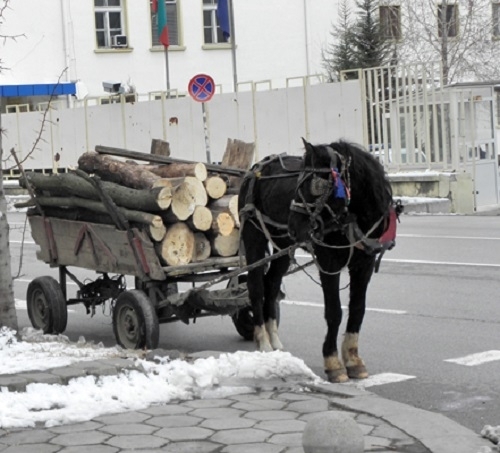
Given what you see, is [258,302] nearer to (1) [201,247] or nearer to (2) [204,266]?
(2) [204,266]

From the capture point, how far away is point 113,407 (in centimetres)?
724

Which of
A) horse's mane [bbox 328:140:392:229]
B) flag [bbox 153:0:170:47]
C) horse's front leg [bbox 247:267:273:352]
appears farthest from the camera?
flag [bbox 153:0:170:47]

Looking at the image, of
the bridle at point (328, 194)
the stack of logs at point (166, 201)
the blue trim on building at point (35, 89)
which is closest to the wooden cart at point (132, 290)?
the stack of logs at point (166, 201)

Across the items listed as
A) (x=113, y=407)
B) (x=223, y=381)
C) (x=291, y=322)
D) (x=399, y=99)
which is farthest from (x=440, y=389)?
→ (x=399, y=99)

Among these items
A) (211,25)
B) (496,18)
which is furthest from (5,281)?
(496,18)

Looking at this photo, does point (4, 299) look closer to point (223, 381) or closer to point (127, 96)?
point (223, 381)

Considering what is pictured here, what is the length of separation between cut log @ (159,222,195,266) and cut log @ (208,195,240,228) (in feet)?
1.29

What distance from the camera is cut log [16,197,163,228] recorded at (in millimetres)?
9648

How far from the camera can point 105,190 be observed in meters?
10.1

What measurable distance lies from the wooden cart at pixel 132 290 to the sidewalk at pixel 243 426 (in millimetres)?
1838

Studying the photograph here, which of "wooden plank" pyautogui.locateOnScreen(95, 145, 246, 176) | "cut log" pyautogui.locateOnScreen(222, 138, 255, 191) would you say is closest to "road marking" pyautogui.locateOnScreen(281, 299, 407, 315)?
"cut log" pyautogui.locateOnScreen(222, 138, 255, 191)

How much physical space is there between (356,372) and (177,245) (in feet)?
6.64

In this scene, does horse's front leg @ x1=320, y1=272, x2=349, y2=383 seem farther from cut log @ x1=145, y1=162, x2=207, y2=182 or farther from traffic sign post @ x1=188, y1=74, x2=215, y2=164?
traffic sign post @ x1=188, y1=74, x2=215, y2=164

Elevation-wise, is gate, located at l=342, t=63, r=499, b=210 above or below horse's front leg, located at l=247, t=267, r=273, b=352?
above
